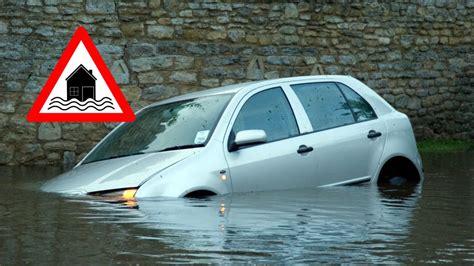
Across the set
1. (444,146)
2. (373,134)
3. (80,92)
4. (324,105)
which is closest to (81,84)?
(80,92)

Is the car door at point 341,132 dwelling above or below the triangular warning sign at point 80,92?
below

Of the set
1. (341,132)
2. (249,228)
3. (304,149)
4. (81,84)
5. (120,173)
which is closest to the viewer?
(249,228)

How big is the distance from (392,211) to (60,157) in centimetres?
846

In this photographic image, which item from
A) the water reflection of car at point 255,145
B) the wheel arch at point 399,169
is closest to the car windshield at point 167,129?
the water reflection of car at point 255,145

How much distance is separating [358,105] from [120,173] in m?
2.68

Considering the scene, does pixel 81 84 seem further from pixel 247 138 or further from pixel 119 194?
pixel 119 194

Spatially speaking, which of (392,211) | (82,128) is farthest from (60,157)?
(392,211)

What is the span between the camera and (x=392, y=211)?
8828 millimetres

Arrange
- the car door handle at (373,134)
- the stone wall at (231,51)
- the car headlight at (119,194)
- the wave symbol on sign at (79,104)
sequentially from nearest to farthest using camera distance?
the car headlight at (119,194) → the car door handle at (373,134) → the stone wall at (231,51) → the wave symbol on sign at (79,104)

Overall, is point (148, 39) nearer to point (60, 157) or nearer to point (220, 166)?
point (60, 157)

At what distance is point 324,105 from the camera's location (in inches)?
405

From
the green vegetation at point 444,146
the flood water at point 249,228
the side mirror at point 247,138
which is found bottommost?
the flood water at point 249,228

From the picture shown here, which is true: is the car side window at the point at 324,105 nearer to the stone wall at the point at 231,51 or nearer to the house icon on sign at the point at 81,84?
the house icon on sign at the point at 81,84

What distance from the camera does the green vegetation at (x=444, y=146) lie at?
1913cm
